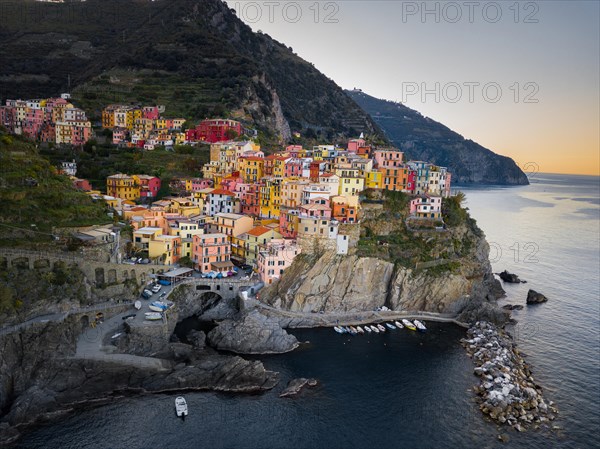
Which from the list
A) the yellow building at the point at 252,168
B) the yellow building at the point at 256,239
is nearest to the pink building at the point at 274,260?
the yellow building at the point at 256,239

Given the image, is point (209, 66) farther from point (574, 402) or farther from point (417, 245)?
point (574, 402)

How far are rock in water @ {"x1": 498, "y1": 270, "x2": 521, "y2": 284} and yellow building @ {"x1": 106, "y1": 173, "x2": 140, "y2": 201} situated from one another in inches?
2197

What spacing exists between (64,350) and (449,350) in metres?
33.5

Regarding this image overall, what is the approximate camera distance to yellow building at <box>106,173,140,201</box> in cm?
6400

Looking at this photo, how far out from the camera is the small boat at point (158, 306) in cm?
4081

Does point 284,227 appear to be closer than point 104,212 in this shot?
No

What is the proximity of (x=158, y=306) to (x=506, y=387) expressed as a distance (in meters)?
30.0

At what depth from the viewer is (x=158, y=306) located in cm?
4125

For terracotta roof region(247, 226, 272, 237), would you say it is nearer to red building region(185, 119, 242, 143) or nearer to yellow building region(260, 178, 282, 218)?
yellow building region(260, 178, 282, 218)

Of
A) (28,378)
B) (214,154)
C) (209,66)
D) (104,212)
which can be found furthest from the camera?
(209,66)

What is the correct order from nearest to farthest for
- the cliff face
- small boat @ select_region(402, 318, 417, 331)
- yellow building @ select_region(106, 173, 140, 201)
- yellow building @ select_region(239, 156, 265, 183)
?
small boat @ select_region(402, 318, 417, 331) → the cliff face → yellow building @ select_region(106, 173, 140, 201) → yellow building @ select_region(239, 156, 265, 183)

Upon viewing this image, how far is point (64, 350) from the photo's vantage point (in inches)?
1339

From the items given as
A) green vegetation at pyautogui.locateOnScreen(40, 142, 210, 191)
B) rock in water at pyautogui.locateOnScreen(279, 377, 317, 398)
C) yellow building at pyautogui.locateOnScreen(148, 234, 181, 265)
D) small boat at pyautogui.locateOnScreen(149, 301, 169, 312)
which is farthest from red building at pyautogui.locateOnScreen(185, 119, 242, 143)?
rock in water at pyautogui.locateOnScreen(279, 377, 317, 398)

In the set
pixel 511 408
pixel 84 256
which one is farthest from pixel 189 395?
pixel 511 408
